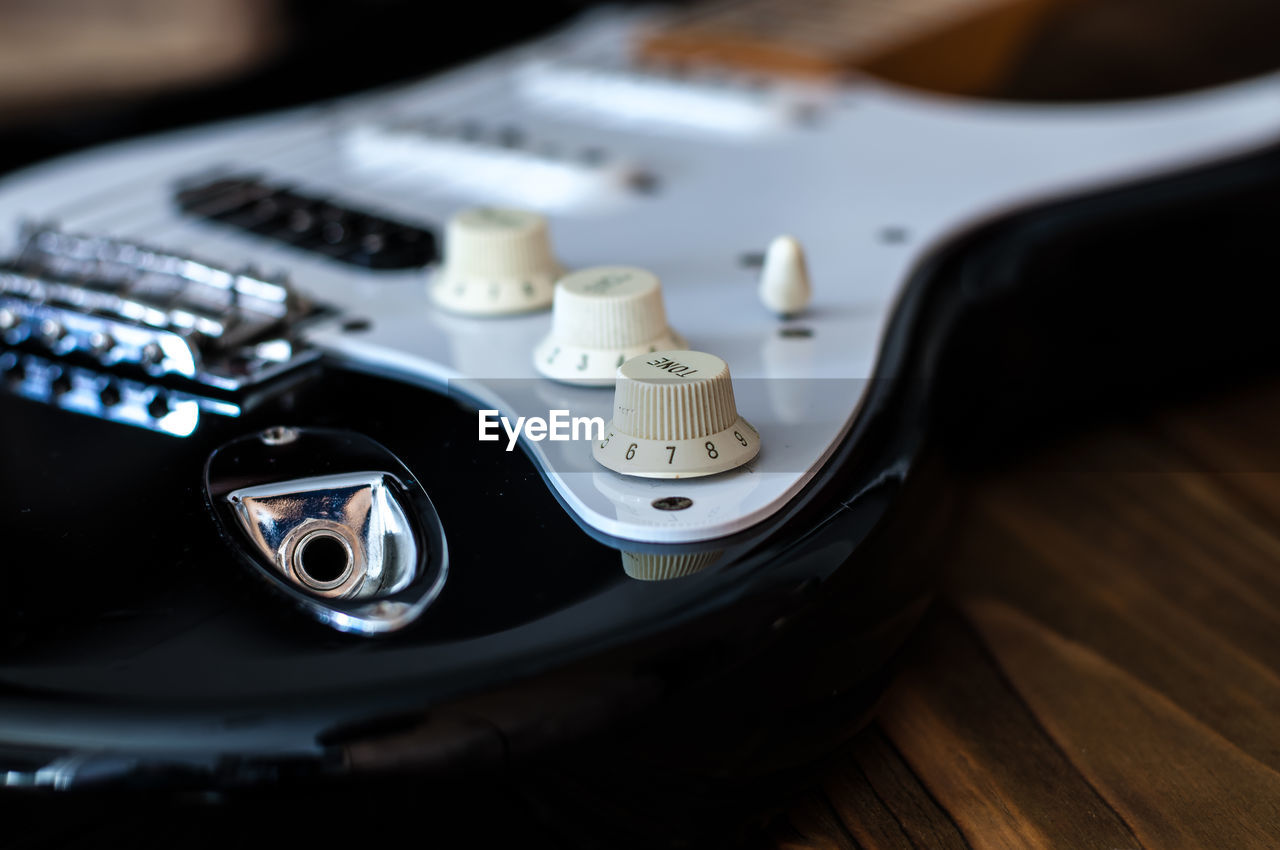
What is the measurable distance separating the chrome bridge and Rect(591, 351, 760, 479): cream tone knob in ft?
0.71

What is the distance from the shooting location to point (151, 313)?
0.64m

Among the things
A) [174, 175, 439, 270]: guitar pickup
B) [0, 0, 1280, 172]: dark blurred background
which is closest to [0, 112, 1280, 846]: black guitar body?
[174, 175, 439, 270]: guitar pickup

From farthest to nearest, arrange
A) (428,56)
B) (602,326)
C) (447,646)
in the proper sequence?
(428,56) → (602,326) → (447,646)

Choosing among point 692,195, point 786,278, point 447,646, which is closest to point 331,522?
point 447,646

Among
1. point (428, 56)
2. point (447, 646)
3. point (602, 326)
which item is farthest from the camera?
point (428, 56)

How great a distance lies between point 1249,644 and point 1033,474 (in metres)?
0.21

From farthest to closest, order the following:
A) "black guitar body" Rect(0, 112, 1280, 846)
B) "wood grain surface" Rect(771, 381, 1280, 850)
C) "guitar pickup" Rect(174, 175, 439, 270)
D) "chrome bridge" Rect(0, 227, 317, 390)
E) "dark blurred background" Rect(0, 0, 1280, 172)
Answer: "dark blurred background" Rect(0, 0, 1280, 172), "guitar pickup" Rect(174, 175, 439, 270), "chrome bridge" Rect(0, 227, 317, 390), "wood grain surface" Rect(771, 381, 1280, 850), "black guitar body" Rect(0, 112, 1280, 846)

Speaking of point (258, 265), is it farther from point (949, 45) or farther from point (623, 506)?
point (949, 45)

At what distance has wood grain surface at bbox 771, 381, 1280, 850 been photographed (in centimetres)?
49

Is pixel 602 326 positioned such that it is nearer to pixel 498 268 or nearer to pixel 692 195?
pixel 498 268

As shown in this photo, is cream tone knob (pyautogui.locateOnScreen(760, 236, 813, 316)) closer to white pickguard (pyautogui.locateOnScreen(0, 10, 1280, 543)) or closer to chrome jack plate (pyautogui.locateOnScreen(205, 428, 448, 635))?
white pickguard (pyautogui.locateOnScreen(0, 10, 1280, 543))

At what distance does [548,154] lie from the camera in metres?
0.89

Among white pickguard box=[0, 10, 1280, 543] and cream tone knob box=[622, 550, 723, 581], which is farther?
white pickguard box=[0, 10, 1280, 543]

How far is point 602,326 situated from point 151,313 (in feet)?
0.80
